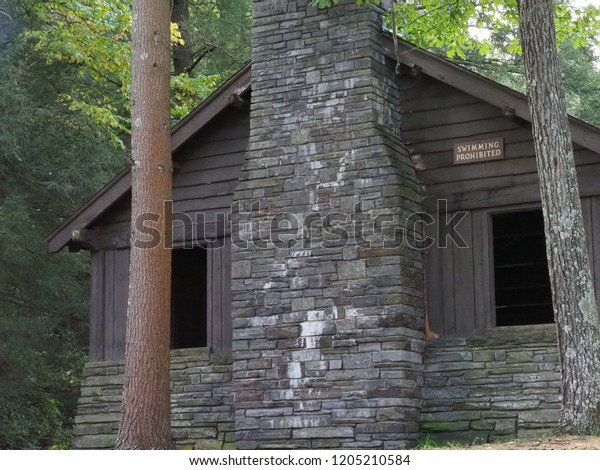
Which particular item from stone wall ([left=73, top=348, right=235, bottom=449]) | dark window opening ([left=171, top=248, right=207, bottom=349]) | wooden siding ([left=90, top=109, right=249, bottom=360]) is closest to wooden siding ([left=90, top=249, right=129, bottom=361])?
wooden siding ([left=90, top=109, right=249, bottom=360])

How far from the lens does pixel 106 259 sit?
14789 millimetres

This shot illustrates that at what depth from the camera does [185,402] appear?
13.5 m

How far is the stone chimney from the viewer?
1192 centimetres

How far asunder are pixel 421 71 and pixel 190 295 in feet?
17.9

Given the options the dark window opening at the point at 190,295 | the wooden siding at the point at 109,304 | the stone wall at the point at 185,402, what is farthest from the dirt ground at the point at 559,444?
the dark window opening at the point at 190,295

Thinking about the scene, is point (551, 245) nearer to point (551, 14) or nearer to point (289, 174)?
point (551, 14)

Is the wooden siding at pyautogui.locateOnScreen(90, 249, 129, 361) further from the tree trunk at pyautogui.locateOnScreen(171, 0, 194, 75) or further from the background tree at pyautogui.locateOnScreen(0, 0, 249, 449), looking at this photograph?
the tree trunk at pyautogui.locateOnScreen(171, 0, 194, 75)

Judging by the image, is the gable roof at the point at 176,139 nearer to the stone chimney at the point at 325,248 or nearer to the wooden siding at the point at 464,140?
the stone chimney at the point at 325,248

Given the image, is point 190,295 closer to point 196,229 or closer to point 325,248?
point 196,229

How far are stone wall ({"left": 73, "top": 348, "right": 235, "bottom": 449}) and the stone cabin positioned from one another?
0.09 ft

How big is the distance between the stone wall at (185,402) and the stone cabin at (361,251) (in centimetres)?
3

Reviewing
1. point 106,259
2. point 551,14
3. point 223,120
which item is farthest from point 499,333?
point 106,259

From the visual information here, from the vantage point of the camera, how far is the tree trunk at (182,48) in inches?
→ 882

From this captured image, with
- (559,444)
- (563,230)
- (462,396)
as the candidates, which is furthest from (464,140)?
(559,444)
